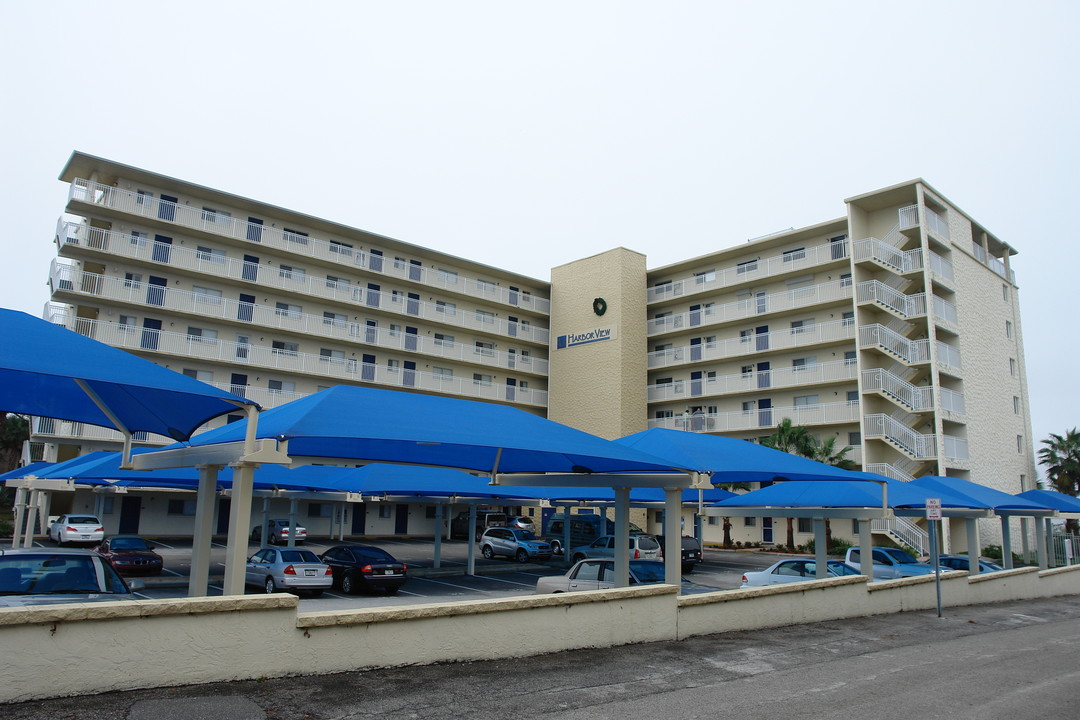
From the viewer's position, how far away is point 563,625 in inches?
423

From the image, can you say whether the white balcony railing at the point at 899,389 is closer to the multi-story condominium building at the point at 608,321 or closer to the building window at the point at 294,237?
the multi-story condominium building at the point at 608,321

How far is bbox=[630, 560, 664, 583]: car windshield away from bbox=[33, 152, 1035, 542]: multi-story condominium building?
27.8m

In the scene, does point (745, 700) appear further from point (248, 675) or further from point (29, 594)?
point (29, 594)

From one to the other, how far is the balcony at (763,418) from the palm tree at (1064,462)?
789 inches

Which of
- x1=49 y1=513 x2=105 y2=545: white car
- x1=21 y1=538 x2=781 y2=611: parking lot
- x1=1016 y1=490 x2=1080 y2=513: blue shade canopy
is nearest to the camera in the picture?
x1=21 y1=538 x2=781 y2=611: parking lot

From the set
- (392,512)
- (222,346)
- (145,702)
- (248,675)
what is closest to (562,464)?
(248,675)

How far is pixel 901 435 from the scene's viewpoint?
40812 mm

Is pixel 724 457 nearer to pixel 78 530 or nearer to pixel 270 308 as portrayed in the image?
pixel 78 530

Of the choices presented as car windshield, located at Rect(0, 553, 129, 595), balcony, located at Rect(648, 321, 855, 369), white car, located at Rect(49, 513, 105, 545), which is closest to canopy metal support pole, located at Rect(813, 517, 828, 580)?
car windshield, located at Rect(0, 553, 129, 595)

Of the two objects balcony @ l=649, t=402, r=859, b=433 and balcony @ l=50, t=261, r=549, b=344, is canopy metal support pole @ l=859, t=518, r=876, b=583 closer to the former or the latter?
balcony @ l=649, t=402, r=859, b=433

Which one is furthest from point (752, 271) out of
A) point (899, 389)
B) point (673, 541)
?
point (673, 541)

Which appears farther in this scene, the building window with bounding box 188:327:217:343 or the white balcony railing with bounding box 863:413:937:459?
the building window with bounding box 188:327:217:343

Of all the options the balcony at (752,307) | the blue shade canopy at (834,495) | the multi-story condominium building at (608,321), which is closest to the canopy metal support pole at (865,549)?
the blue shade canopy at (834,495)

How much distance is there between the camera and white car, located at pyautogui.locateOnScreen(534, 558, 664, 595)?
668 inches
